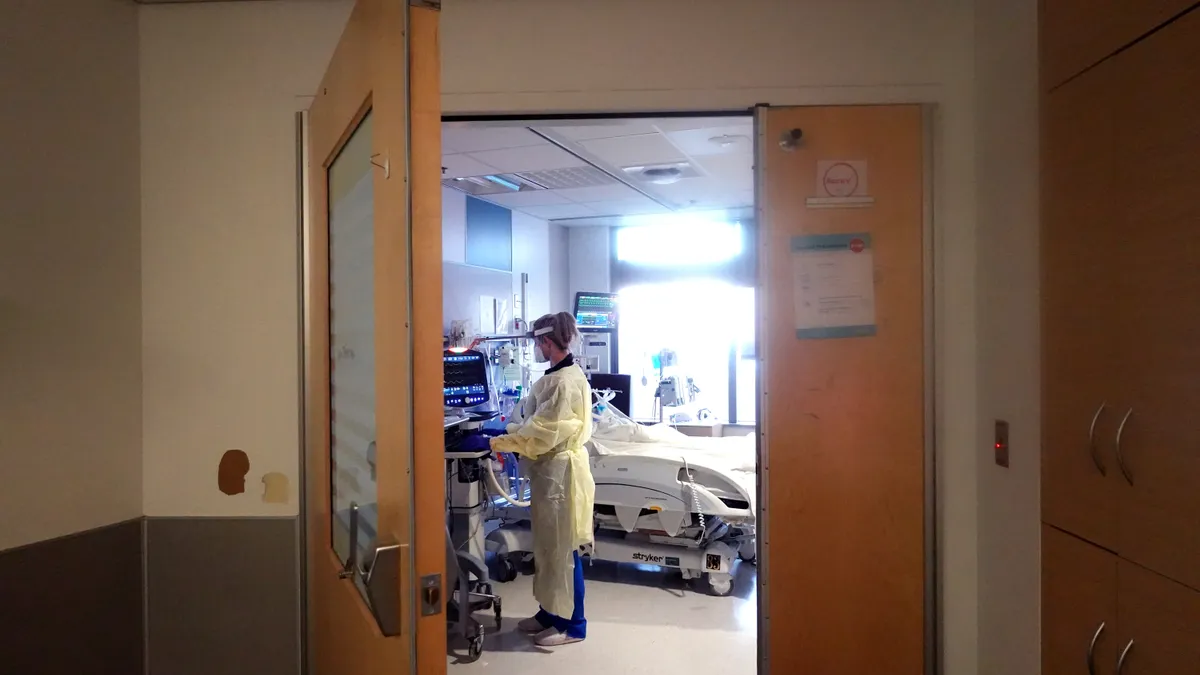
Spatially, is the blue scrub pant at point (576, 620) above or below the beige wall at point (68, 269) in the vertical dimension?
below

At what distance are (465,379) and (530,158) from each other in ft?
4.31

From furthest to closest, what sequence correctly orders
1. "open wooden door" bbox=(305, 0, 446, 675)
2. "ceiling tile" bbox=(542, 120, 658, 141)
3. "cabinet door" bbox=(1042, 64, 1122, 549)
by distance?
1. "ceiling tile" bbox=(542, 120, 658, 141)
2. "cabinet door" bbox=(1042, 64, 1122, 549)
3. "open wooden door" bbox=(305, 0, 446, 675)

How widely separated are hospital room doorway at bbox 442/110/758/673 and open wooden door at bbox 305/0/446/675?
720 mm

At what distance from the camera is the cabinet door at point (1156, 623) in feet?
3.48

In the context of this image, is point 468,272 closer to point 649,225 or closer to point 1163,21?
point 649,225

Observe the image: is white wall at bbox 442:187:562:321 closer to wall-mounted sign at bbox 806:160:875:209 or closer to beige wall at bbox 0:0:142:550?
beige wall at bbox 0:0:142:550

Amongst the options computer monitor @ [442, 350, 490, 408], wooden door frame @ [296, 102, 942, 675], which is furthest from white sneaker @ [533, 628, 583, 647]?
wooden door frame @ [296, 102, 942, 675]

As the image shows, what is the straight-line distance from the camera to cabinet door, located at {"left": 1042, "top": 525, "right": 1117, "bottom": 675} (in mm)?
1248

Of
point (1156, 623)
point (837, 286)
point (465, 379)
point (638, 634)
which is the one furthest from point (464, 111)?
point (638, 634)

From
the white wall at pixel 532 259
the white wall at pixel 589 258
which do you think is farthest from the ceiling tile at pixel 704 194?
the white wall at pixel 532 259

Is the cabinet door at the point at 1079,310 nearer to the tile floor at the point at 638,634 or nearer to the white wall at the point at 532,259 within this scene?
the tile floor at the point at 638,634

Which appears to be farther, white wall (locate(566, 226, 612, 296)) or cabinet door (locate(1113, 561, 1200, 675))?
white wall (locate(566, 226, 612, 296))

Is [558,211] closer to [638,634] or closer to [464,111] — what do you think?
[638,634]

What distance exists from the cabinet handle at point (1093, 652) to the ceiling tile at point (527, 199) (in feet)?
13.1
